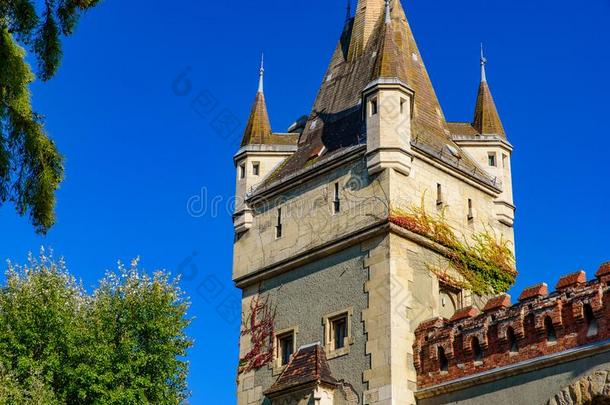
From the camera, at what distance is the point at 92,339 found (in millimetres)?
28906

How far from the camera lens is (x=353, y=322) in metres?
24.2

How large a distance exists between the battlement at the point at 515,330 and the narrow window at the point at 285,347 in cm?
358

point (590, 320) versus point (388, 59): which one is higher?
point (388, 59)

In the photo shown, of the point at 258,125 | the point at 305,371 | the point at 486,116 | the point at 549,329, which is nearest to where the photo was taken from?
the point at 549,329

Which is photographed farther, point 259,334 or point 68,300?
point 68,300

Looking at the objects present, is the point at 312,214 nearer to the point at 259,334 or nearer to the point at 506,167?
the point at 259,334

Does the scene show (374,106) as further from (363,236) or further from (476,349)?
(476,349)

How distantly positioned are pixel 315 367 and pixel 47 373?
8609 millimetres

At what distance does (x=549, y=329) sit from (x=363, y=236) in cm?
560

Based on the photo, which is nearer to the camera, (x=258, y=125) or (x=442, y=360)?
(x=442, y=360)

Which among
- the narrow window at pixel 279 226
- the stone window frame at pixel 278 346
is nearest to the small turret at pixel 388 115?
the narrow window at pixel 279 226

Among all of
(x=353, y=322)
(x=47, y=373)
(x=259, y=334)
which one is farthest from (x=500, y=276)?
(x=47, y=373)

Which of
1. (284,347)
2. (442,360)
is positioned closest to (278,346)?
(284,347)

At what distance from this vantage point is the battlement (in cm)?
1994
